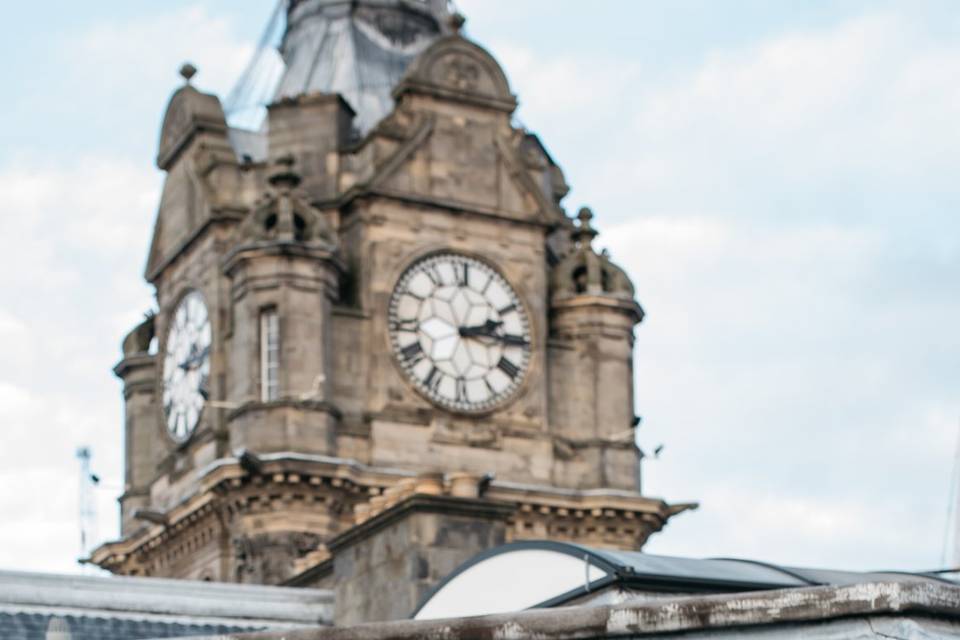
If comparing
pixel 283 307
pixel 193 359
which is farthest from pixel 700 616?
pixel 193 359

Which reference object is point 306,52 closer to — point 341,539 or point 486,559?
point 341,539

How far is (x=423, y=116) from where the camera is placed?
57.0 m

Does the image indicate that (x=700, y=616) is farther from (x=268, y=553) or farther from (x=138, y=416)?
(x=138, y=416)

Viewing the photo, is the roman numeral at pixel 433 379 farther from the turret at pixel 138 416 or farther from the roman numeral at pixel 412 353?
the turret at pixel 138 416

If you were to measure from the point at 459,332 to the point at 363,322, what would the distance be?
191 cm

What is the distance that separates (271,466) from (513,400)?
6.12 metres

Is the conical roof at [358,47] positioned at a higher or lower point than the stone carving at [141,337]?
higher

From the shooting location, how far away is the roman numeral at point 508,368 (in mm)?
56062

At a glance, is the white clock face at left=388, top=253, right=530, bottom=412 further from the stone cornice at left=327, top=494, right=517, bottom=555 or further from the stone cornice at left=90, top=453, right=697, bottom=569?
the stone cornice at left=327, top=494, right=517, bottom=555

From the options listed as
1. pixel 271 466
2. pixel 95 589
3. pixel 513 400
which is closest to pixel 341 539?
pixel 95 589

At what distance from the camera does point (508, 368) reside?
184ft

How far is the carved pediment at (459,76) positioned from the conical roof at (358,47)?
7.29 ft

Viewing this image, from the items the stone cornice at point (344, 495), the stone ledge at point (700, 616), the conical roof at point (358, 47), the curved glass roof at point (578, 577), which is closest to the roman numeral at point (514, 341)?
the stone cornice at point (344, 495)

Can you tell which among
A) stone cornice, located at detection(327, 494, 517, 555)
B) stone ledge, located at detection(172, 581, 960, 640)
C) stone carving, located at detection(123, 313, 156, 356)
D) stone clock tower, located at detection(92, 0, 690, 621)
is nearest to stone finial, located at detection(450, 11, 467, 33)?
stone clock tower, located at detection(92, 0, 690, 621)
